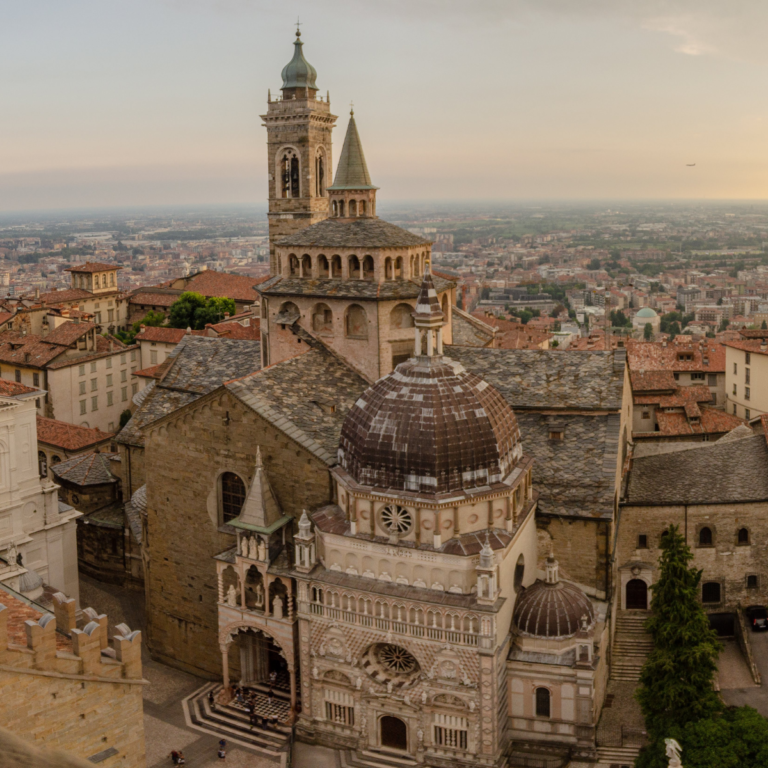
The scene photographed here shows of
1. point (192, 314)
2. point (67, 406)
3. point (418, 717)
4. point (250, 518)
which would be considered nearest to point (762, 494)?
point (418, 717)

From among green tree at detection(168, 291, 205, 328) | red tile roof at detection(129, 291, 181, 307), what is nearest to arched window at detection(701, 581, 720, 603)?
green tree at detection(168, 291, 205, 328)

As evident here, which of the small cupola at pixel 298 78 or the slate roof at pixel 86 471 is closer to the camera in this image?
the slate roof at pixel 86 471

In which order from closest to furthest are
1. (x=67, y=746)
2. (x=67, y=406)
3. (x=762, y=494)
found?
(x=67, y=746)
(x=762, y=494)
(x=67, y=406)

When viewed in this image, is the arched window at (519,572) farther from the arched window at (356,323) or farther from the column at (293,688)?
the arched window at (356,323)

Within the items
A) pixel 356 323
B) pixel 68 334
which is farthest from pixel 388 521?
pixel 68 334

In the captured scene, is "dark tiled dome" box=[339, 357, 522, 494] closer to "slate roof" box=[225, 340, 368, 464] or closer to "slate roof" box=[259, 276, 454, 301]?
"slate roof" box=[225, 340, 368, 464]

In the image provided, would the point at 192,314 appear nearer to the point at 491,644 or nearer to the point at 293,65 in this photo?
the point at 293,65

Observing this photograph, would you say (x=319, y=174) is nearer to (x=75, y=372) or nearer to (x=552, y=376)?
(x=75, y=372)

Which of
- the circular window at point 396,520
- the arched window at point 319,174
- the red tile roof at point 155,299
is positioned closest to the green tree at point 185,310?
the red tile roof at point 155,299
